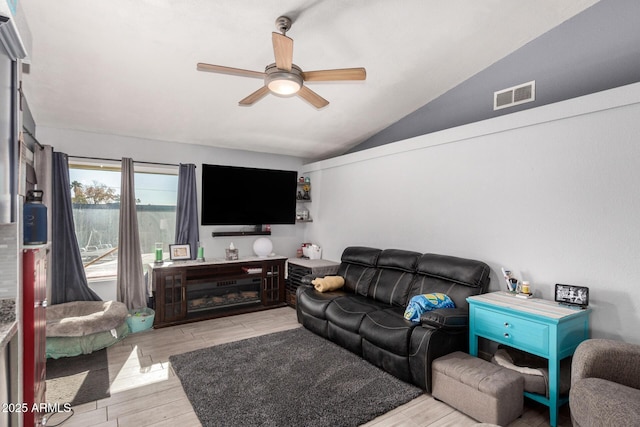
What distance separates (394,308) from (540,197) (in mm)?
1648

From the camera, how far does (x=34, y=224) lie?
71.4 inches

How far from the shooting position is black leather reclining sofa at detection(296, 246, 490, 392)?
256 cm


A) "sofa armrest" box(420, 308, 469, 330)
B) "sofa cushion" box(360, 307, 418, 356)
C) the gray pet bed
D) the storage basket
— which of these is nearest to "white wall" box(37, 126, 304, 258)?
the storage basket

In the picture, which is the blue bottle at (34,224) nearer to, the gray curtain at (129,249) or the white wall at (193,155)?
the gray curtain at (129,249)

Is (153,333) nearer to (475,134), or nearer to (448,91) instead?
(475,134)

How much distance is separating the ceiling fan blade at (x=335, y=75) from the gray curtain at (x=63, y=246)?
3.17 metres

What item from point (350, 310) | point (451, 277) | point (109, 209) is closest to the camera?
point (451, 277)

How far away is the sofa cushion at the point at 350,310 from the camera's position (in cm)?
312

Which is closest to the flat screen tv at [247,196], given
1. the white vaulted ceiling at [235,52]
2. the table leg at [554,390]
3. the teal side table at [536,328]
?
the white vaulted ceiling at [235,52]

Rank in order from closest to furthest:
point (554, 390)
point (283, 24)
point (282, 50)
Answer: point (282, 50) → point (554, 390) → point (283, 24)

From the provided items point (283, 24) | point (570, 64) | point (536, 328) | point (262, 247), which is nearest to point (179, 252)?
point (262, 247)

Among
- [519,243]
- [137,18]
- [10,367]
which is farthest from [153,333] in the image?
[519,243]

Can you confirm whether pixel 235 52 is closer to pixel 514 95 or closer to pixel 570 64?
pixel 514 95

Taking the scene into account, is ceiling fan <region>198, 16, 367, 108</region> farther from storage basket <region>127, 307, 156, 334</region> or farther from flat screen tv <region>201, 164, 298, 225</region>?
storage basket <region>127, 307, 156, 334</region>
